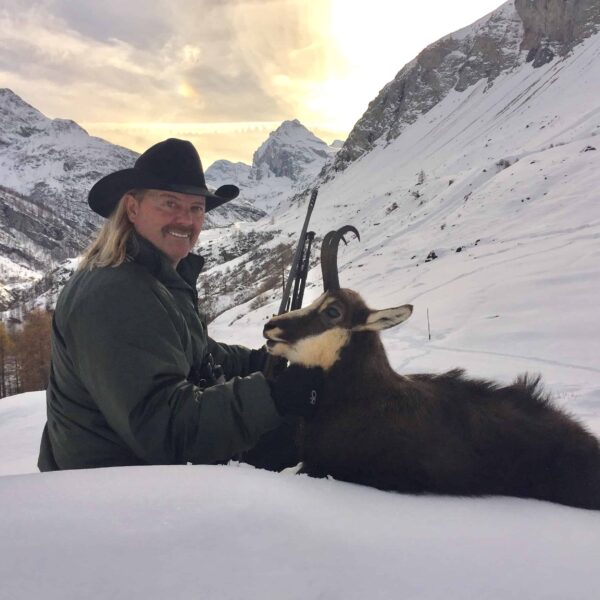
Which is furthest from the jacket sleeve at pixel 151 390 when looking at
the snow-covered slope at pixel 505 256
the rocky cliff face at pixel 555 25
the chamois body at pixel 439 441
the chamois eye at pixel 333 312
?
the rocky cliff face at pixel 555 25

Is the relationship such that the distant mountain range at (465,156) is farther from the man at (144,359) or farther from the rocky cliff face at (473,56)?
the man at (144,359)

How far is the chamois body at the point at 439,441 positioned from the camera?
263 cm

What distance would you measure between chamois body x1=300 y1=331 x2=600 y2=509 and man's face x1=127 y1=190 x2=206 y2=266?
1.27 metres

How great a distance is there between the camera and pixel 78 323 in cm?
235

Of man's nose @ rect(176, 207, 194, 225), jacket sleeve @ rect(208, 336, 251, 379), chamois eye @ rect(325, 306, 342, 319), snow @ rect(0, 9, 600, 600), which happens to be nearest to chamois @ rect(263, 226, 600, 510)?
chamois eye @ rect(325, 306, 342, 319)

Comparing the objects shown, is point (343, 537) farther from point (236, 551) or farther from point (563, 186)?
point (563, 186)

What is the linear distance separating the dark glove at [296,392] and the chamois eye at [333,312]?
0.63 m

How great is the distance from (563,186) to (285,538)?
85.9 feet

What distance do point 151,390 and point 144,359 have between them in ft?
0.49

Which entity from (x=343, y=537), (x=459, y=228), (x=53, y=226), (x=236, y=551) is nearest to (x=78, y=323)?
(x=236, y=551)

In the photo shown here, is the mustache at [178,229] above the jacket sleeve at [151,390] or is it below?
above

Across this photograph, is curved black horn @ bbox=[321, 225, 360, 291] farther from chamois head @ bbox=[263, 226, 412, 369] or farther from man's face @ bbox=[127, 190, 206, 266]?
man's face @ bbox=[127, 190, 206, 266]

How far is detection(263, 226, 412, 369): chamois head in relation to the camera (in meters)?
3.10

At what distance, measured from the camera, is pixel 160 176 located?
289cm
